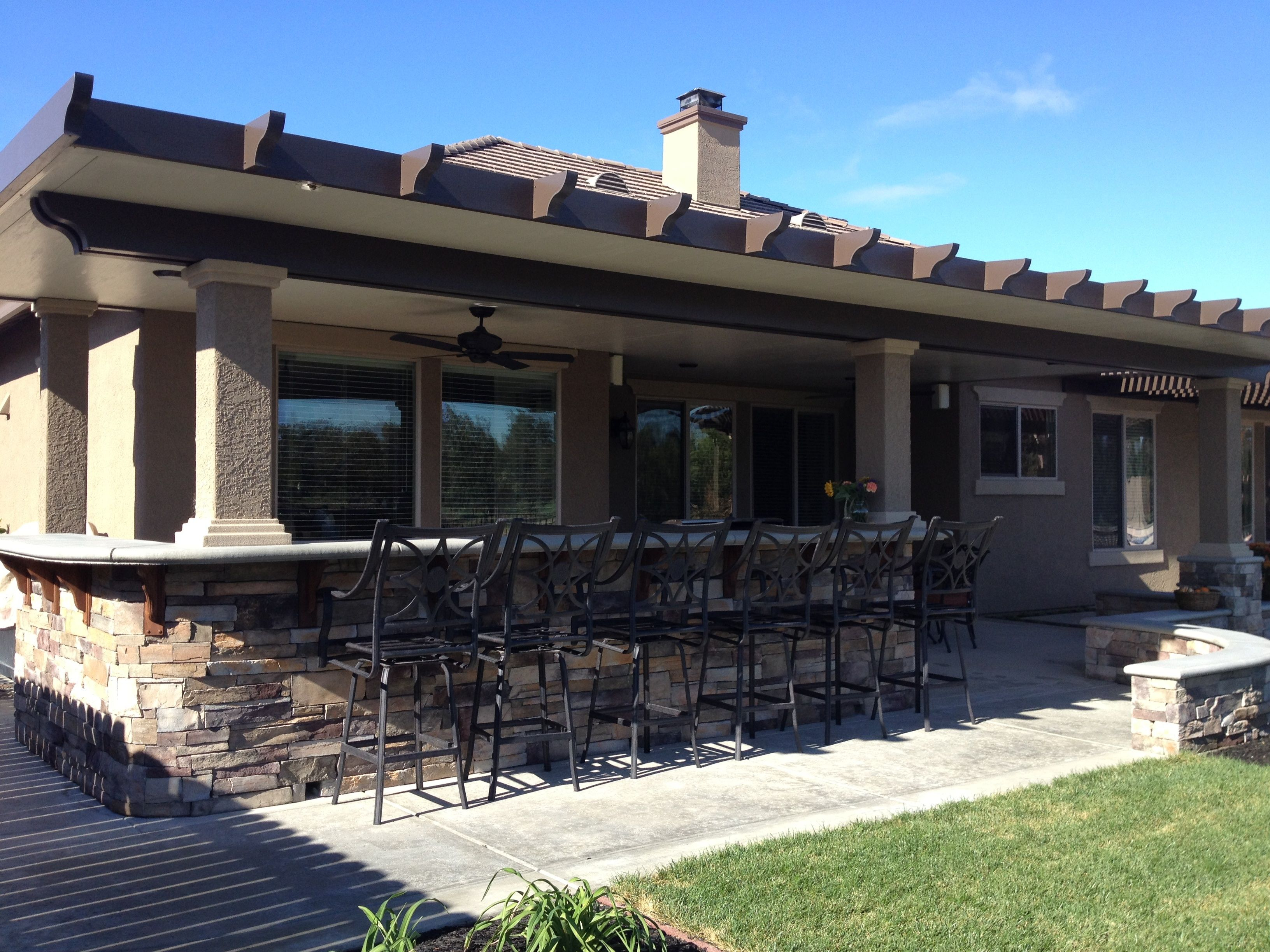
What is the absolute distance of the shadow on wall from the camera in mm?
3428

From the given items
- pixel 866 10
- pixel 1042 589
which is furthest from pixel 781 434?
pixel 866 10

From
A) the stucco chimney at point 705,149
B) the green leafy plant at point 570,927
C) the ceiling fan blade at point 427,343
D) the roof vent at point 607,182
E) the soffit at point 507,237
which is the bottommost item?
the green leafy plant at point 570,927

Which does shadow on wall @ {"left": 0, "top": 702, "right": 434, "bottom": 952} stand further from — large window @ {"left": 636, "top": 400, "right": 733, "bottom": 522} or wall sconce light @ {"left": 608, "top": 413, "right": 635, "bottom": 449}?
large window @ {"left": 636, "top": 400, "right": 733, "bottom": 522}

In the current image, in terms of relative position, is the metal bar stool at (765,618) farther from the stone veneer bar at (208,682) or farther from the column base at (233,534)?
the column base at (233,534)

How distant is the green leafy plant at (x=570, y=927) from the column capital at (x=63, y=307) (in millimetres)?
5628

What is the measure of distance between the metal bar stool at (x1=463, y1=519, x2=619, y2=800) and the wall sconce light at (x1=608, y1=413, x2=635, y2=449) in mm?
5594

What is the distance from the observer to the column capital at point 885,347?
809 centimetres

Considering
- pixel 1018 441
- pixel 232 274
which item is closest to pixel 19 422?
pixel 232 274

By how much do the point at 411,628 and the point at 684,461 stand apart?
763cm

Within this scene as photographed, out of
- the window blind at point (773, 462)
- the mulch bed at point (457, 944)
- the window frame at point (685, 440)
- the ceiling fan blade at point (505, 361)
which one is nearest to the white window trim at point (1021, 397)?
the window blind at point (773, 462)

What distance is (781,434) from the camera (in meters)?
13.3

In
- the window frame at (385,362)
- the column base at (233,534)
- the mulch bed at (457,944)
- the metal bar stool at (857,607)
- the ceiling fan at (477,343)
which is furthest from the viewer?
the window frame at (385,362)

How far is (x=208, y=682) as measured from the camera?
15.9ft

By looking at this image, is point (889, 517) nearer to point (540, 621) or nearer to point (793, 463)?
point (540, 621)
